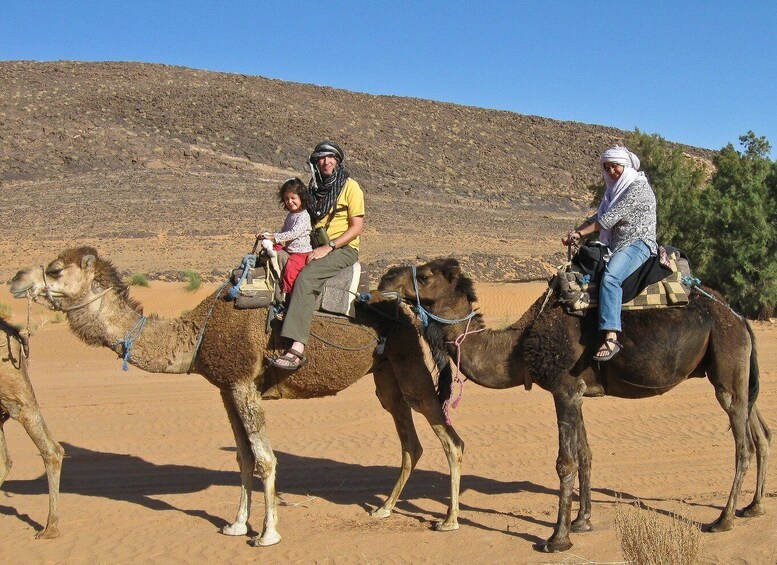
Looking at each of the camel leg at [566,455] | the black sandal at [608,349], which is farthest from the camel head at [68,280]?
the black sandal at [608,349]

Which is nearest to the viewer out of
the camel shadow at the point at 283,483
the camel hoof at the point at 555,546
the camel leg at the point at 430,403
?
the camel hoof at the point at 555,546

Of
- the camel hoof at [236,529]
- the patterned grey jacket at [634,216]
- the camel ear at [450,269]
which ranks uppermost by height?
the patterned grey jacket at [634,216]

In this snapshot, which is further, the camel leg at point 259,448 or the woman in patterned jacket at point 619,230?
the camel leg at point 259,448

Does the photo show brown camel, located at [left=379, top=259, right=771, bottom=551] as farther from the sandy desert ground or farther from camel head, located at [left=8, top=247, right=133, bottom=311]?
camel head, located at [left=8, top=247, right=133, bottom=311]

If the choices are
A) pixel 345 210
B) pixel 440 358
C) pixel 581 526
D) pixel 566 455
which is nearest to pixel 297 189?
pixel 345 210

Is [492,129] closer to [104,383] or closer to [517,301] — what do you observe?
[517,301]

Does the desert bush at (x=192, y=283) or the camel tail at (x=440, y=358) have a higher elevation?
the camel tail at (x=440, y=358)

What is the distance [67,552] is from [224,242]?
3088cm

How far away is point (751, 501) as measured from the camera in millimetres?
Answer: 8789

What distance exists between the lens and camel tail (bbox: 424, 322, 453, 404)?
27.9ft

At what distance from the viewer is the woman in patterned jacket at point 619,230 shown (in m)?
7.94

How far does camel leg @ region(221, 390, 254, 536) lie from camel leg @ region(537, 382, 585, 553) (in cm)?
276

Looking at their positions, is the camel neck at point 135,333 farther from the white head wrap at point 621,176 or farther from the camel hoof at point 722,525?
the camel hoof at point 722,525

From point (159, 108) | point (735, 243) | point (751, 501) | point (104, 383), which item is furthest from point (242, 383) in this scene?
point (159, 108)
